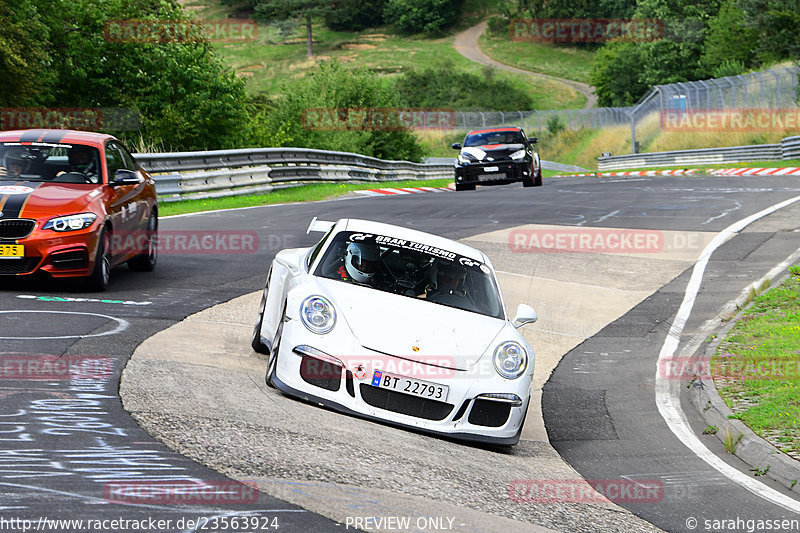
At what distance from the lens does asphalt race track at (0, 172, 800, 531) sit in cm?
435

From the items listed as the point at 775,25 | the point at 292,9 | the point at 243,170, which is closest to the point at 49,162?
the point at 243,170

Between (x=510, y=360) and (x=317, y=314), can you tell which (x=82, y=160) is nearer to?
(x=317, y=314)

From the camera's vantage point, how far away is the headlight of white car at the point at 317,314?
6.68 metres

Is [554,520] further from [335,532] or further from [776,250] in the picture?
[776,250]

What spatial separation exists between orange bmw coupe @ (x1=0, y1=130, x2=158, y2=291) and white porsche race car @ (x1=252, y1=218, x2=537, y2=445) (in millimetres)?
3285

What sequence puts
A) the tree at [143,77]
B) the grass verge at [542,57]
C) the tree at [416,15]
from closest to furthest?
the tree at [143,77]
the grass verge at [542,57]
the tree at [416,15]

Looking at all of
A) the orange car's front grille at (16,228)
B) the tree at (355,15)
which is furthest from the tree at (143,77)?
the tree at (355,15)

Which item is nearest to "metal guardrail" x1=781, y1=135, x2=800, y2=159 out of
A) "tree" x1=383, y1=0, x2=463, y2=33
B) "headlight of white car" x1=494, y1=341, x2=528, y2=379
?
"headlight of white car" x1=494, y1=341, x2=528, y2=379

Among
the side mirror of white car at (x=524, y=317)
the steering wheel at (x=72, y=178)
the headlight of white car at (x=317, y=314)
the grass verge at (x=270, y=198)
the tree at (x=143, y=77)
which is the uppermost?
the tree at (x=143, y=77)

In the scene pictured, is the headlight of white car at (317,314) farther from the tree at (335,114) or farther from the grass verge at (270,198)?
the tree at (335,114)

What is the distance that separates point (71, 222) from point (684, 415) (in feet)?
20.1

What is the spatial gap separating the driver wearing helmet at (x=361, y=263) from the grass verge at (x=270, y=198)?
470 inches

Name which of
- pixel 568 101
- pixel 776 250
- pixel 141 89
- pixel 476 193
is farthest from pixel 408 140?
pixel 568 101

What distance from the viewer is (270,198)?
79.5 feet
